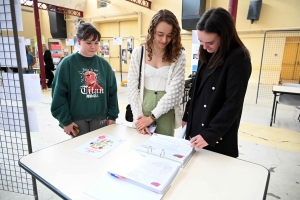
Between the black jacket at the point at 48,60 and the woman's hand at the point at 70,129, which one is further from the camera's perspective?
the black jacket at the point at 48,60

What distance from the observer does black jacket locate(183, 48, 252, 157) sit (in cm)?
81

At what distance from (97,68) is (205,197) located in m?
1.01

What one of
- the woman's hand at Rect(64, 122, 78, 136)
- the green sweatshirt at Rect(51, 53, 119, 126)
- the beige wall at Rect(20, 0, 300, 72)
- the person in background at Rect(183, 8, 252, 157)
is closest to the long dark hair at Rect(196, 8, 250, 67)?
the person in background at Rect(183, 8, 252, 157)

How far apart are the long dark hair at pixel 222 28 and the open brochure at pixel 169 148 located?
0.41m

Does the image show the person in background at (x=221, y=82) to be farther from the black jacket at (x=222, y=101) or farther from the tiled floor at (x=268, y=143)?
the tiled floor at (x=268, y=143)

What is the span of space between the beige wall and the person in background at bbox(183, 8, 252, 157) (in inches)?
179

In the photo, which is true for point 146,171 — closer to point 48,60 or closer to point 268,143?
point 268,143

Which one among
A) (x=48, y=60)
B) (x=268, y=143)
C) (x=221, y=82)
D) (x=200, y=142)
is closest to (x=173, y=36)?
(x=221, y=82)

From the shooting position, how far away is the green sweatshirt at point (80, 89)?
1.20 m

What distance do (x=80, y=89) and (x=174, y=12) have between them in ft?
26.2

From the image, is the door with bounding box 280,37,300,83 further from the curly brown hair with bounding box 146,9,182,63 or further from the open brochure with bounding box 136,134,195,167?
the open brochure with bounding box 136,134,195,167

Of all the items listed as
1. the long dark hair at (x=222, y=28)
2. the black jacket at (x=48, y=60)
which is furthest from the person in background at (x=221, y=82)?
the black jacket at (x=48, y=60)

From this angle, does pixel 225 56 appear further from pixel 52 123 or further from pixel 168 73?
pixel 52 123

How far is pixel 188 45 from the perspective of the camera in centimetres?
816
